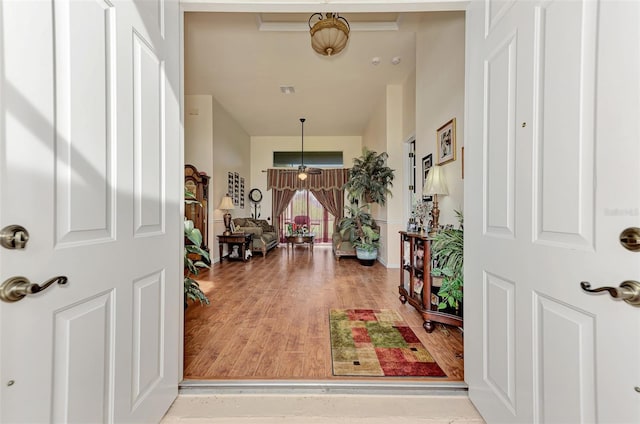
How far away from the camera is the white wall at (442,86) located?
2.70 meters

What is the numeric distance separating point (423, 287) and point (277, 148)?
7.13 m

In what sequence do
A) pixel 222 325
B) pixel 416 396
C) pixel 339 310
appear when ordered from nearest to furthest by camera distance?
pixel 416 396
pixel 222 325
pixel 339 310

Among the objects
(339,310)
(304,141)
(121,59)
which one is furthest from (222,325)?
(304,141)

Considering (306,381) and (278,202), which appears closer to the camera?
(306,381)

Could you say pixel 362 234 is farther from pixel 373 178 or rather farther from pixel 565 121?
pixel 565 121

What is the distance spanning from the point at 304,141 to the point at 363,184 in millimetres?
3931

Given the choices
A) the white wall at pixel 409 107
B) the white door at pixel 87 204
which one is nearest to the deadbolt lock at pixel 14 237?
the white door at pixel 87 204

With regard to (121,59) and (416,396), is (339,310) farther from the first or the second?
(121,59)

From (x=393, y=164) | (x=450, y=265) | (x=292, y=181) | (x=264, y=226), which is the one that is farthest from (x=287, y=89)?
(x=450, y=265)

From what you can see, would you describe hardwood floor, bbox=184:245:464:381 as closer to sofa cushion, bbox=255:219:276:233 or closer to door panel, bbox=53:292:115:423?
door panel, bbox=53:292:115:423

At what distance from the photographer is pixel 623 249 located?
2.47ft

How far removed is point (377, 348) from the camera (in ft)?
6.92

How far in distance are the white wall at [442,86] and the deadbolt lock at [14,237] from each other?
109 inches

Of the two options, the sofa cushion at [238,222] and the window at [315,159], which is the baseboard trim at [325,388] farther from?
the window at [315,159]
